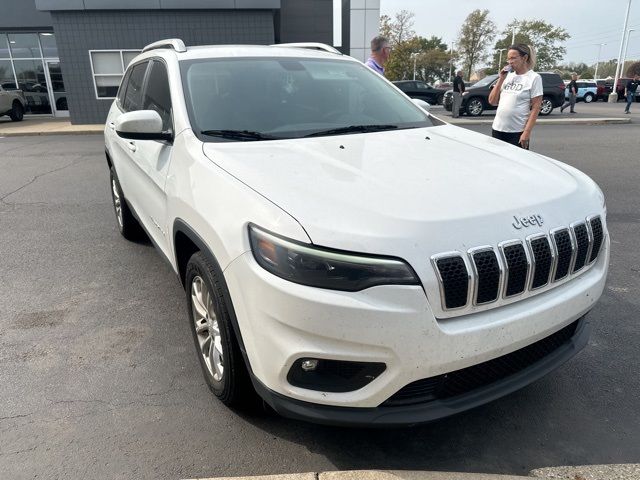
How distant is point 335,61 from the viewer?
3.81 meters

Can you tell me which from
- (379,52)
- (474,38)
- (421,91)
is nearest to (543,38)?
(474,38)

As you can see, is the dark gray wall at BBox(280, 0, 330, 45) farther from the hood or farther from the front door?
the hood

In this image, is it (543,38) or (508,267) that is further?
(543,38)

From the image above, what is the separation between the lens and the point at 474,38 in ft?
201

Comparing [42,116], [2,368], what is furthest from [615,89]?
[2,368]

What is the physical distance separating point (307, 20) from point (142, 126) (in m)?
21.4

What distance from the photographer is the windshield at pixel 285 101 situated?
2916mm

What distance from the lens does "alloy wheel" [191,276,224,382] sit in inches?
95.7

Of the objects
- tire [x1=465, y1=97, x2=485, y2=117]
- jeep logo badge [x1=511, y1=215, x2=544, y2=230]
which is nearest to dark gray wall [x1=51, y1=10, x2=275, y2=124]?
tire [x1=465, y1=97, x2=485, y2=117]

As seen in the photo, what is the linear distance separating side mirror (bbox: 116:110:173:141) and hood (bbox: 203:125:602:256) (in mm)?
489

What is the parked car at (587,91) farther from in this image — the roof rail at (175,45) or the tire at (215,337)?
the tire at (215,337)

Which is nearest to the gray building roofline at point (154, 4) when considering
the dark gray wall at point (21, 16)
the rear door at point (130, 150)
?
the dark gray wall at point (21, 16)

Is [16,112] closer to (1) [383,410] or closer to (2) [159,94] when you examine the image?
(2) [159,94]

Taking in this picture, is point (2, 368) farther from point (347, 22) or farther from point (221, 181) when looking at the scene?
point (347, 22)
